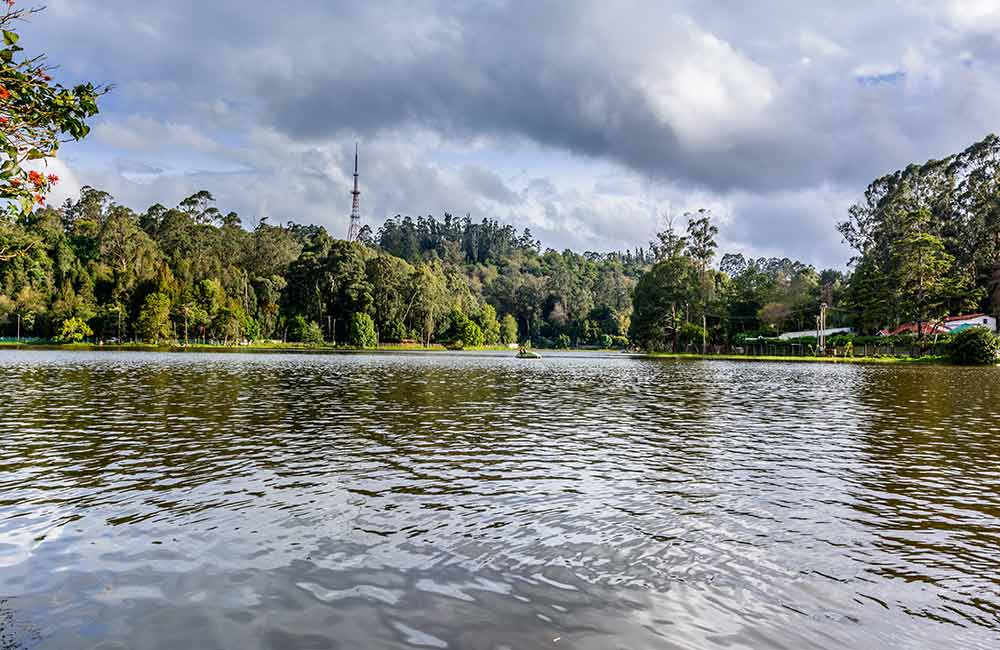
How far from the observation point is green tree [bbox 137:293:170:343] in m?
110

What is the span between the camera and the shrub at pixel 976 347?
72.1 m

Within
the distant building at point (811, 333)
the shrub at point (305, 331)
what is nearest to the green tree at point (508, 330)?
the shrub at point (305, 331)

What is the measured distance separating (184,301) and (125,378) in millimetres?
82458

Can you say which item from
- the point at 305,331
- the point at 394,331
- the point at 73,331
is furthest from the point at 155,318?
the point at 394,331

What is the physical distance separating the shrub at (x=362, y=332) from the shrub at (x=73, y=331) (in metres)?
44.9

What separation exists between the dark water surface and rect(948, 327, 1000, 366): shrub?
6382 cm

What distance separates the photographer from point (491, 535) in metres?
9.54

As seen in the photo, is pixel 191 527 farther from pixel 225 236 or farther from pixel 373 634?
pixel 225 236

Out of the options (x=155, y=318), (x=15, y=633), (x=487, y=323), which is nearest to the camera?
(x=15, y=633)

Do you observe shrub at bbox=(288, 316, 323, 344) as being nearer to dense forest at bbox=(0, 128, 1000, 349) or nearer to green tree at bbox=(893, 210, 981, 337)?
dense forest at bbox=(0, 128, 1000, 349)

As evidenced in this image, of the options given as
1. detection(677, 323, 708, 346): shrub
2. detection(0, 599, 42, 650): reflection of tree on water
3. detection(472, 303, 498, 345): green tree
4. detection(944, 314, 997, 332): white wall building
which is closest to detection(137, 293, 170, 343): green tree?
detection(472, 303, 498, 345): green tree

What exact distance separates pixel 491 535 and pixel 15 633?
5.55m

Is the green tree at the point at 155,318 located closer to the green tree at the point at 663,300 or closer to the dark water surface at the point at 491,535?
the green tree at the point at 663,300

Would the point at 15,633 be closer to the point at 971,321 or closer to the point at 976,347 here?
the point at 976,347
